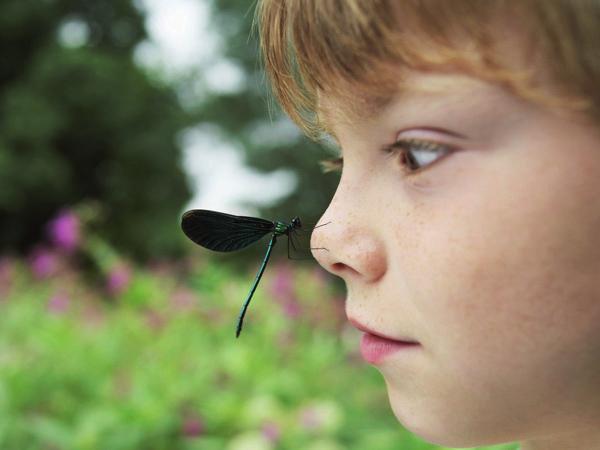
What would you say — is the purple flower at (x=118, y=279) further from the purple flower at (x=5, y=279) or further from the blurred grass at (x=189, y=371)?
the purple flower at (x=5, y=279)

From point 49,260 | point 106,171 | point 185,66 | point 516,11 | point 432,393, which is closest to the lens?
point 516,11

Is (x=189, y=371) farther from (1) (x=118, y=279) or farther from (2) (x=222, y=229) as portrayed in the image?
(2) (x=222, y=229)

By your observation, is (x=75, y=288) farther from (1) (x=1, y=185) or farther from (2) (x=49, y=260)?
(1) (x=1, y=185)

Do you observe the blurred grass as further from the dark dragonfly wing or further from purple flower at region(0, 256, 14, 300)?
the dark dragonfly wing

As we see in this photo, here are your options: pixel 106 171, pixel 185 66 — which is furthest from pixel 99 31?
pixel 106 171

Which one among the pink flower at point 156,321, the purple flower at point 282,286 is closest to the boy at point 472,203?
the pink flower at point 156,321

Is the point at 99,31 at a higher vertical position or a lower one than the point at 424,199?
higher

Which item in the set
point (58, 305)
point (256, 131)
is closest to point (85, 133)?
point (256, 131)
